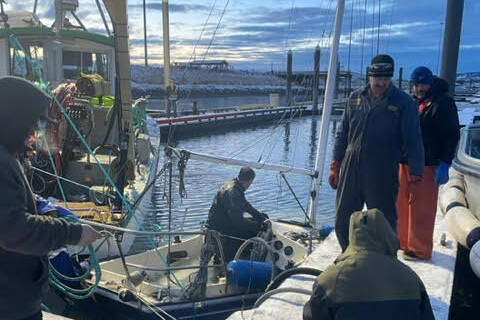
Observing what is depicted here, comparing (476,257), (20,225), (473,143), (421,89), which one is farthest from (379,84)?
(473,143)

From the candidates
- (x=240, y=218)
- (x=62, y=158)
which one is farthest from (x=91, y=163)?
(x=240, y=218)

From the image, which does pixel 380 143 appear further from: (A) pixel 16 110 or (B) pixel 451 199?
(A) pixel 16 110

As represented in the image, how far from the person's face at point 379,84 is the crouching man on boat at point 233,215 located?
9.71 feet

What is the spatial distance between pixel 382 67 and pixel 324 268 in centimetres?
187

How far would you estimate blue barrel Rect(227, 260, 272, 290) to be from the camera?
5621mm

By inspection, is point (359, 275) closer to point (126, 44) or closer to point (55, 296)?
point (55, 296)

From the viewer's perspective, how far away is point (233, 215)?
6.36m

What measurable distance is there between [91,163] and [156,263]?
292cm

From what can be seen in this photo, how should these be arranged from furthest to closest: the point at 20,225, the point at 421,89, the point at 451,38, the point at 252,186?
the point at 252,186 < the point at 451,38 < the point at 421,89 < the point at 20,225

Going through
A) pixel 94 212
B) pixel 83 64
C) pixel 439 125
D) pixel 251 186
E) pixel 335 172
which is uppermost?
pixel 83 64

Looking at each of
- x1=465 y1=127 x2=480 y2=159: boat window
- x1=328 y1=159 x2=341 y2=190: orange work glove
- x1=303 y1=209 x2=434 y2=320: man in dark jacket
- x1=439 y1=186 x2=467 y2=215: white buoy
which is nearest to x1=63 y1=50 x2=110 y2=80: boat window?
x1=465 y1=127 x2=480 y2=159: boat window

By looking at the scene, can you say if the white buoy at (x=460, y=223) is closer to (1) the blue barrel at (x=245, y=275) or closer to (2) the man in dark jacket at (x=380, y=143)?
(2) the man in dark jacket at (x=380, y=143)

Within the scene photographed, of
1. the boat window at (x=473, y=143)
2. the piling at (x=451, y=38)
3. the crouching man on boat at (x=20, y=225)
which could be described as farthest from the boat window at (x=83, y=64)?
the crouching man on boat at (x=20, y=225)

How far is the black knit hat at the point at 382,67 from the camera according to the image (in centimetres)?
369
